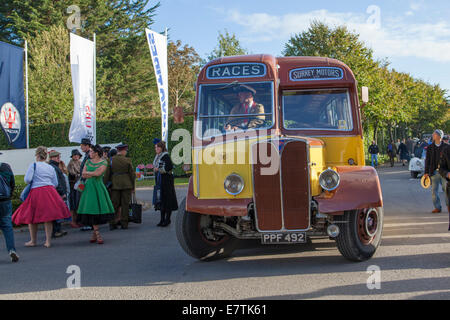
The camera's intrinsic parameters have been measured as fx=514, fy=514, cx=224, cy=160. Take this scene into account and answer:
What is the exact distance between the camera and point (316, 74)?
8461 millimetres

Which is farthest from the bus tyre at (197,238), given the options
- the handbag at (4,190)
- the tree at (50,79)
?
the tree at (50,79)

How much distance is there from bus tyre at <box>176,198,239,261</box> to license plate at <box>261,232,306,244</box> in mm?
1224

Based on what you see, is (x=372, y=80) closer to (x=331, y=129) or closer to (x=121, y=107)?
(x=121, y=107)

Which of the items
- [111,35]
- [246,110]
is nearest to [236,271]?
[246,110]

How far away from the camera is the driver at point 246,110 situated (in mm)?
7970

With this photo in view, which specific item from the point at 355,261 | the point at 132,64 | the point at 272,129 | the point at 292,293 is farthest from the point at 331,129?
the point at 132,64

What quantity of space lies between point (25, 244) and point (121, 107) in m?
34.7

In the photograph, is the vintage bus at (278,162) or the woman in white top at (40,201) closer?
the vintage bus at (278,162)

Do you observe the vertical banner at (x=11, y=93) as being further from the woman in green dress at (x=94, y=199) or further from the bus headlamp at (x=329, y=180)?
the bus headlamp at (x=329, y=180)

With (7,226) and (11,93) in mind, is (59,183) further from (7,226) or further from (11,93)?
(11,93)

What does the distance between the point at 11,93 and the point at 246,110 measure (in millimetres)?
11228

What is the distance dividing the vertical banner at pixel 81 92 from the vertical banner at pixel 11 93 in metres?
1.82

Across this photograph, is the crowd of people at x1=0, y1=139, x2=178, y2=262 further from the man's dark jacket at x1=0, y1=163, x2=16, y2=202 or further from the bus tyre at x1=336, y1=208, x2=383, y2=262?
the bus tyre at x1=336, y1=208, x2=383, y2=262

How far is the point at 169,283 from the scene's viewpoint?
6.38 m
